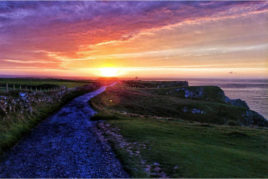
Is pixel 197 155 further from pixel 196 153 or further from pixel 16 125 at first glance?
pixel 16 125

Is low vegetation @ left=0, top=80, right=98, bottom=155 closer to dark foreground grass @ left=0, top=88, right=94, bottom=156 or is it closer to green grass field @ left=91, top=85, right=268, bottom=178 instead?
dark foreground grass @ left=0, top=88, right=94, bottom=156

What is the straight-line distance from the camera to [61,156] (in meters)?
15.6

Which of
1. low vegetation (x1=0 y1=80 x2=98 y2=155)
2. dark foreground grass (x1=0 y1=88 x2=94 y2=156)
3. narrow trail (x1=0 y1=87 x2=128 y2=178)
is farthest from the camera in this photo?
low vegetation (x1=0 y1=80 x2=98 y2=155)

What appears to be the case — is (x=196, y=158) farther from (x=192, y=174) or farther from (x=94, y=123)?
(x=94, y=123)

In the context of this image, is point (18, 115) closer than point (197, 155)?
No

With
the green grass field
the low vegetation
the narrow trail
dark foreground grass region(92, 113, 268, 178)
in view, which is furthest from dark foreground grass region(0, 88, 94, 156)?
dark foreground grass region(92, 113, 268, 178)

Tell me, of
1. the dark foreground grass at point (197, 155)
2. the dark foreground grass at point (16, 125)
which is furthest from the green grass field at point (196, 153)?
the dark foreground grass at point (16, 125)

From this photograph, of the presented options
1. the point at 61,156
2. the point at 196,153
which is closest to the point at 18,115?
the point at 61,156

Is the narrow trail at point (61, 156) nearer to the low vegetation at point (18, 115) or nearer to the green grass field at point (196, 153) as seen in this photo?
the low vegetation at point (18, 115)

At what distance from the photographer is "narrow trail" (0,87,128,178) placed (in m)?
13.0

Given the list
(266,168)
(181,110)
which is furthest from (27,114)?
(181,110)

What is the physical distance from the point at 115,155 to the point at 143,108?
42343 mm

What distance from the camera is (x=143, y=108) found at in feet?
190

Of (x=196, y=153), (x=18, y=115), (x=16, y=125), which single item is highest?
(x=18, y=115)
